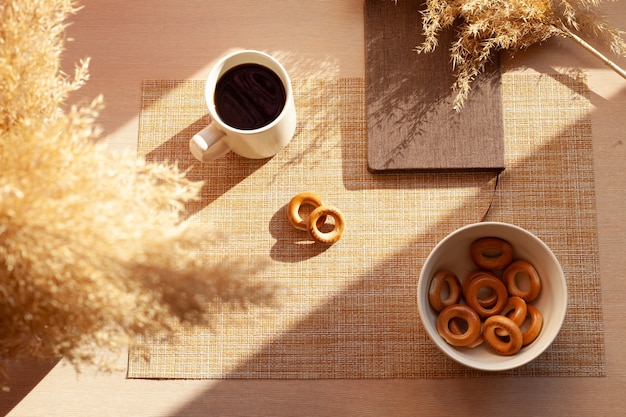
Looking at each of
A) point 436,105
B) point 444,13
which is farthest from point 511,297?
point 444,13

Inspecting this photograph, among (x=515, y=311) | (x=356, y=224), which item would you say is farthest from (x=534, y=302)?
(x=356, y=224)

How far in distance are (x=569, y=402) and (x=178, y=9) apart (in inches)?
32.9

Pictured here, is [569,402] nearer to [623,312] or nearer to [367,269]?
[623,312]

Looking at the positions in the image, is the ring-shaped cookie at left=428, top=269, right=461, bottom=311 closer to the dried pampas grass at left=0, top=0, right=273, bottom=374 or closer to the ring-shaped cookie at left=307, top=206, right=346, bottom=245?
the ring-shaped cookie at left=307, top=206, right=346, bottom=245

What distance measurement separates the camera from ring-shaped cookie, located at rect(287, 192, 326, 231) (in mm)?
880

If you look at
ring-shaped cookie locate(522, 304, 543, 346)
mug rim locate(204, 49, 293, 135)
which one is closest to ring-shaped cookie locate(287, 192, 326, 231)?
mug rim locate(204, 49, 293, 135)

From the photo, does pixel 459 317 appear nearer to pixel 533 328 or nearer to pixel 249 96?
pixel 533 328

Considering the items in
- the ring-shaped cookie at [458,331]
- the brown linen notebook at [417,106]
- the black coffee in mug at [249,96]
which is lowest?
the ring-shaped cookie at [458,331]

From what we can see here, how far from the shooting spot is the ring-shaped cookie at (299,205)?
0.88 metres

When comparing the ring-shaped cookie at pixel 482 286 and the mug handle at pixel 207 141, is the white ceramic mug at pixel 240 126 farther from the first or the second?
the ring-shaped cookie at pixel 482 286

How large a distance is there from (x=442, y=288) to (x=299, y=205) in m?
0.24

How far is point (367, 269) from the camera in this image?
0.89 metres

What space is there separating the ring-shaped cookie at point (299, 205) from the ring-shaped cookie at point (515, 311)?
301 millimetres

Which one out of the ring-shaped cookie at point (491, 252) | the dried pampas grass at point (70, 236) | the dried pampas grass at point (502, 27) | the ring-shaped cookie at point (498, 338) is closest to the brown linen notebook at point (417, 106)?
the dried pampas grass at point (502, 27)
